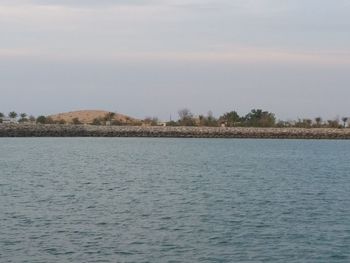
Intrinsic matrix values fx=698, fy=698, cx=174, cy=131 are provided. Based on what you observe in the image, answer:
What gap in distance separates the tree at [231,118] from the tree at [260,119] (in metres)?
2.22

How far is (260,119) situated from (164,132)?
3071cm

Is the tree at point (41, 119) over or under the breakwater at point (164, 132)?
over

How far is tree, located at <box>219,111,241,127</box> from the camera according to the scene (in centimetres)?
15238

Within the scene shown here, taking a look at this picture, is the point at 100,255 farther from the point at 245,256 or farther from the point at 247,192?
the point at 247,192

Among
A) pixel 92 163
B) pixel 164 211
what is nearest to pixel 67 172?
pixel 92 163

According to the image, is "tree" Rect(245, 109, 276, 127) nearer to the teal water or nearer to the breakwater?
the breakwater

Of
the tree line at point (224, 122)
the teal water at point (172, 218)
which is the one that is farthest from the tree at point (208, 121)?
the teal water at point (172, 218)

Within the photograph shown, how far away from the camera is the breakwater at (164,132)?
409ft

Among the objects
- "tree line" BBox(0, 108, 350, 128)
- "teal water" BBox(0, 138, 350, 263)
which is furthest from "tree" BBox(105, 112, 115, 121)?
"teal water" BBox(0, 138, 350, 263)

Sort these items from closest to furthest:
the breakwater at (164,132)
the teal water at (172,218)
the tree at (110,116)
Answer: the teal water at (172,218) < the breakwater at (164,132) < the tree at (110,116)

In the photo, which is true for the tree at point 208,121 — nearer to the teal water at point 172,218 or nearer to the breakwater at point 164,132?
the breakwater at point 164,132

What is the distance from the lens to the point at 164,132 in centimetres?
13162

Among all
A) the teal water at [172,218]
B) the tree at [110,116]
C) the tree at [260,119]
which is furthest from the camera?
the tree at [110,116]

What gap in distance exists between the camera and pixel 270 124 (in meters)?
148
